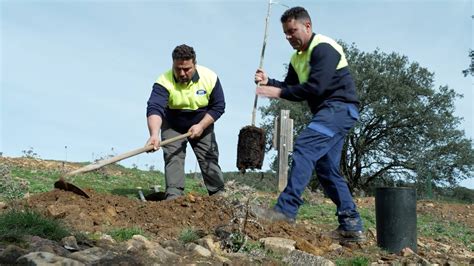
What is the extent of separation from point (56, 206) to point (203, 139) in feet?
8.03

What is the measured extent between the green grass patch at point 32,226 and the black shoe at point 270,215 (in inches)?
64.3

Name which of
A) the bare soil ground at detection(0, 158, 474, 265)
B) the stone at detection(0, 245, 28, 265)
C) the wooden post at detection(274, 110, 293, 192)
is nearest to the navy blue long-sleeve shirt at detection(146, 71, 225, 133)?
the bare soil ground at detection(0, 158, 474, 265)

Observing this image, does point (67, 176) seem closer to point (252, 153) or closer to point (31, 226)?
point (31, 226)

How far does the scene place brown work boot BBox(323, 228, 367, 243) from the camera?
5223mm

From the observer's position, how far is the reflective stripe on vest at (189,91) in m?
6.95

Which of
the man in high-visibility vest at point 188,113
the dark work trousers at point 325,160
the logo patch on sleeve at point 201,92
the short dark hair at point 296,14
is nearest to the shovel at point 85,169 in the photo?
the man in high-visibility vest at point 188,113

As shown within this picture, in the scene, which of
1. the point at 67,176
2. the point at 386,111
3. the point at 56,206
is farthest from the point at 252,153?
the point at 386,111

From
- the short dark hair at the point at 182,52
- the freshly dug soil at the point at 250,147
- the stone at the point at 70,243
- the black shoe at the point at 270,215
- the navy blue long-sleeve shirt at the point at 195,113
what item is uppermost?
the short dark hair at the point at 182,52

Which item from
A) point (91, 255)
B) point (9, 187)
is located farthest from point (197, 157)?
point (91, 255)

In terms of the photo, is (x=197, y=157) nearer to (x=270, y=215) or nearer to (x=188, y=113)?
(x=188, y=113)

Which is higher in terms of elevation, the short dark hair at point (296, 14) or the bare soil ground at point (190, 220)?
the short dark hair at point (296, 14)

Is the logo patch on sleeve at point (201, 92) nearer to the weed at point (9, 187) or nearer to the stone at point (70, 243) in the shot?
the weed at point (9, 187)

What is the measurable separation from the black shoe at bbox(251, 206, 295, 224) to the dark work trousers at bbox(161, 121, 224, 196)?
2125mm

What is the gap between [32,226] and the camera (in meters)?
4.03
